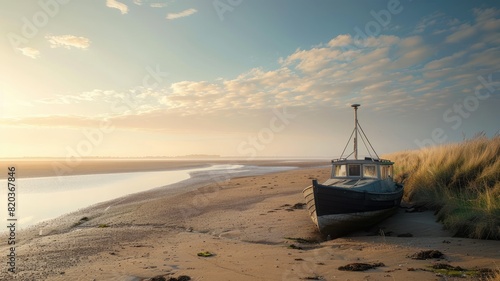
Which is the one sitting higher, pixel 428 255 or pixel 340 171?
pixel 340 171

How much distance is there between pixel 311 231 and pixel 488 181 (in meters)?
7.47

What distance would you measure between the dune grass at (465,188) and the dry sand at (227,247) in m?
0.61

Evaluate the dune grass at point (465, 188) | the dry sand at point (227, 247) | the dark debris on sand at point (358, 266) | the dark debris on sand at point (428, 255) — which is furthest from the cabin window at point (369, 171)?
the dark debris on sand at point (358, 266)

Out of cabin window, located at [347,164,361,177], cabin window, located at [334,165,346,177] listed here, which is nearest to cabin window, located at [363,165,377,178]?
cabin window, located at [347,164,361,177]

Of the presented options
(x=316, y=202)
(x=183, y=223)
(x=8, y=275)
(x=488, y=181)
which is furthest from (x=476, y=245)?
(x=8, y=275)

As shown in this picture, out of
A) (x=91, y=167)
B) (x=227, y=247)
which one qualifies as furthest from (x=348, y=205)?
(x=91, y=167)

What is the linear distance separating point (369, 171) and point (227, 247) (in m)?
7.46

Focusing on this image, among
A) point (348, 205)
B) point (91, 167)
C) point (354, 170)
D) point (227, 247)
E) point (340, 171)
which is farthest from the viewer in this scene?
point (91, 167)

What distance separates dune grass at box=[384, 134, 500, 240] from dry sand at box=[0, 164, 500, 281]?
0.61 metres

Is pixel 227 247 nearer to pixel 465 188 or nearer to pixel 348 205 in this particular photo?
pixel 348 205

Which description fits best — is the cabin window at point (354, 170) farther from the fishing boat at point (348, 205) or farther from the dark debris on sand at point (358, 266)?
the dark debris on sand at point (358, 266)

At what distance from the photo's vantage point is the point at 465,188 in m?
13.5

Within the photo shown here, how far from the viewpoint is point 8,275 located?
26.7ft

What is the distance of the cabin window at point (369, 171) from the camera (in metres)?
14.1
